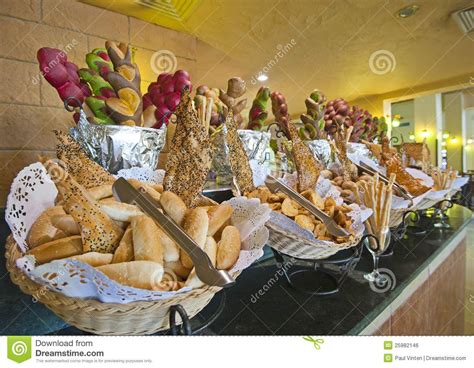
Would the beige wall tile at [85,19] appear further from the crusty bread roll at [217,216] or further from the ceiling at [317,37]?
the crusty bread roll at [217,216]

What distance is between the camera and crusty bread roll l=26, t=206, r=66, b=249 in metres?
0.33

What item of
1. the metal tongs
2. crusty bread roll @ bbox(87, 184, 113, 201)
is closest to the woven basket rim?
crusty bread roll @ bbox(87, 184, 113, 201)

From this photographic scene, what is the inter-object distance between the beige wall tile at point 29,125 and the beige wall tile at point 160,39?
488 millimetres

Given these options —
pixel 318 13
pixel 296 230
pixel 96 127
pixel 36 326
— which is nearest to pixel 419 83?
pixel 318 13

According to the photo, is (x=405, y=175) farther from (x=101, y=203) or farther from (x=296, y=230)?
(x=101, y=203)

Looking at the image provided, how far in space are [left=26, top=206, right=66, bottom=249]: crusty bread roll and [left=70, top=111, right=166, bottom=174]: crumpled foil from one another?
0.17 m

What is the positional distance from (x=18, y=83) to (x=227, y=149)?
2.52ft

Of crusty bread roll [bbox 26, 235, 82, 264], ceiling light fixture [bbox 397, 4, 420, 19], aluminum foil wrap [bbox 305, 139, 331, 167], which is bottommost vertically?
crusty bread roll [bbox 26, 235, 82, 264]

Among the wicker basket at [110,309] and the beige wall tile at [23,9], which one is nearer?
the wicker basket at [110,309]

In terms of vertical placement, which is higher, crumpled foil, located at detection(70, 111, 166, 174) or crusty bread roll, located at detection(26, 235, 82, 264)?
crumpled foil, located at detection(70, 111, 166, 174)

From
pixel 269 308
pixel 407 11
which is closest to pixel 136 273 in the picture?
pixel 269 308

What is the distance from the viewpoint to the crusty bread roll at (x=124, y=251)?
12.0 inches

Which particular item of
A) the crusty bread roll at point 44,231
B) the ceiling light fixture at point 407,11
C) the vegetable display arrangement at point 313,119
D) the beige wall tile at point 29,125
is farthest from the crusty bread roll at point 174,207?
the ceiling light fixture at point 407,11

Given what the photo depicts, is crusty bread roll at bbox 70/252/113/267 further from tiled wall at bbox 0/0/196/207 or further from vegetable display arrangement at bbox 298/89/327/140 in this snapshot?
vegetable display arrangement at bbox 298/89/327/140
